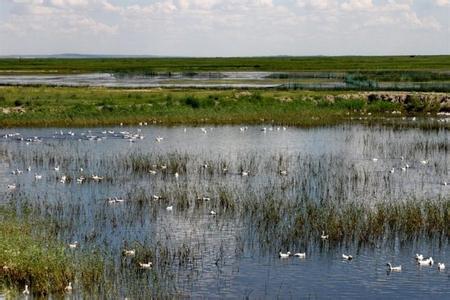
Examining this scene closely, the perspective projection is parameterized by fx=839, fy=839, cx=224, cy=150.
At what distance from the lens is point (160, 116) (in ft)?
166

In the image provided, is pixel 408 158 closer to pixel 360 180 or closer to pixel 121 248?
pixel 360 180

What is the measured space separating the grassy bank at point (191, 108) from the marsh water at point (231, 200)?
570 centimetres

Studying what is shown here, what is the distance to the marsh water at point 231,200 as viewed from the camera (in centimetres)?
1756

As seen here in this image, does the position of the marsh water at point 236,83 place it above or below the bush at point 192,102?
below

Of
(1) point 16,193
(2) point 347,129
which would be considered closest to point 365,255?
(1) point 16,193

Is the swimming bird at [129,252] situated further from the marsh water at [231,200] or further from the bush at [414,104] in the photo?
the bush at [414,104]

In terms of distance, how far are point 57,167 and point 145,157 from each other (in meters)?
3.56

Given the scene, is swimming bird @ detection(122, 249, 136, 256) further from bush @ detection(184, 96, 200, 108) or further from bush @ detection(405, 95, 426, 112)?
bush @ detection(405, 95, 426, 112)

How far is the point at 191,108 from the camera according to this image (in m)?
52.5

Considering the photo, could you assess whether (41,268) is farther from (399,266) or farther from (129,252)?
(399,266)

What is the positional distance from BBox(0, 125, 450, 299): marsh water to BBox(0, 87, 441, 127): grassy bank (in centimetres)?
570

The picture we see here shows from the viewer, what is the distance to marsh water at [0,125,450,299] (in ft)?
57.6

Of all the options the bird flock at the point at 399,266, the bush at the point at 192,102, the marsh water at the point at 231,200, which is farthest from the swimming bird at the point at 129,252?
the bush at the point at 192,102

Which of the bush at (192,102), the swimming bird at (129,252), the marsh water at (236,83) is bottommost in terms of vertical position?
the marsh water at (236,83)
